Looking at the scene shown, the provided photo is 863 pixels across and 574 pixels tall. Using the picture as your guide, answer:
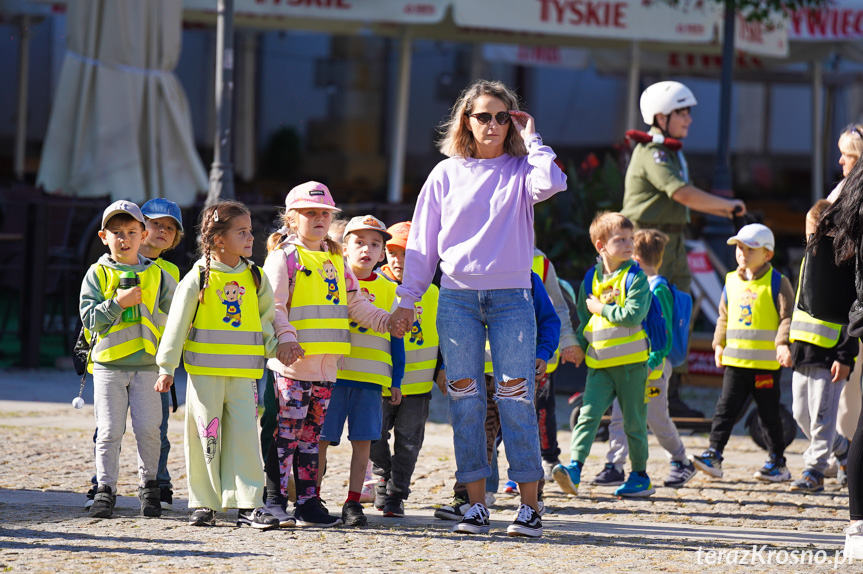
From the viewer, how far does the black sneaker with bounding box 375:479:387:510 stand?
Result: 5242 millimetres

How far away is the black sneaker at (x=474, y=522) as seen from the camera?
4.73 m

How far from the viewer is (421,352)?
539 centimetres

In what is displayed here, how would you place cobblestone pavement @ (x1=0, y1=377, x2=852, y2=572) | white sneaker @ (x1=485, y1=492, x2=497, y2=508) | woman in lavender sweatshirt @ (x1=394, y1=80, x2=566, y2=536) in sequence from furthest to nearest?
white sneaker @ (x1=485, y1=492, x2=497, y2=508) → woman in lavender sweatshirt @ (x1=394, y1=80, x2=566, y2=536) → cobblestone pavement @ (x1=0, y1=377, x2=852, y2=572)

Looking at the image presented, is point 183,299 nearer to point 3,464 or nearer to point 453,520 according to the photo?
point 453,520

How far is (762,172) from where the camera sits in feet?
85.5

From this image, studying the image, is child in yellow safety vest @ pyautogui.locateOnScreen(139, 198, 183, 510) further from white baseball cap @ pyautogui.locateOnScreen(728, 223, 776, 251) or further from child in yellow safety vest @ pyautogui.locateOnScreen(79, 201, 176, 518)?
white baseball cap @ pyautogui.locateOnScreen(728, 223, 776, 251)

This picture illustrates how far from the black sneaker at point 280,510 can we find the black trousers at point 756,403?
2.62 m

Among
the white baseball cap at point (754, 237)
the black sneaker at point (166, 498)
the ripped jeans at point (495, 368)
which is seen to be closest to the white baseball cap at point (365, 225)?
the ripped jeans at point (495, 368)

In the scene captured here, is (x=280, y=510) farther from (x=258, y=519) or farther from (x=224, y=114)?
(x=224, y=114)

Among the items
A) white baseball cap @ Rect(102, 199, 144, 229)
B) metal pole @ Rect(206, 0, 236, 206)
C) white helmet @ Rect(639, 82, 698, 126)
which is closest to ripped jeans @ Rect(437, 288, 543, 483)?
white baseball cap @ Rect(102, 199, 144, 229)

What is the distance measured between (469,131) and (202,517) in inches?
76.6

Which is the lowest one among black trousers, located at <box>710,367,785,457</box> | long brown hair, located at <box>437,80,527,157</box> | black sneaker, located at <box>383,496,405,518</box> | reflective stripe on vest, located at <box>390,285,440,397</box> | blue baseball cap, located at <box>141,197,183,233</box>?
black sneaker, located at <box>383,496,405,518</box>

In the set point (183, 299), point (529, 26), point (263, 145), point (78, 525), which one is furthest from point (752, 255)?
point (263, 145)

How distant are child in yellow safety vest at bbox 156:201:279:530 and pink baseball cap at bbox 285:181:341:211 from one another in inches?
10.0
